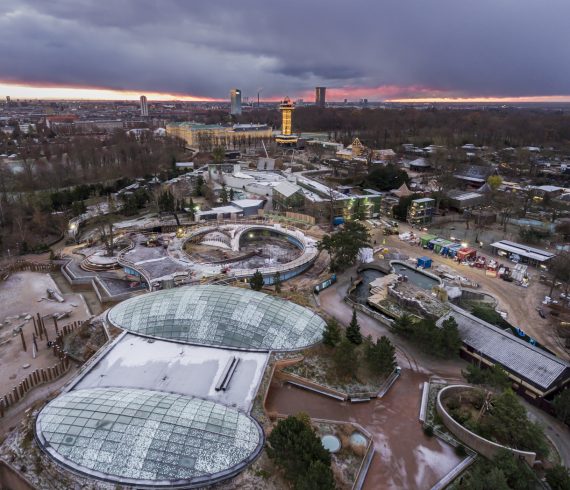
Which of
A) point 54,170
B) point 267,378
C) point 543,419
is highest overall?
point 54,170

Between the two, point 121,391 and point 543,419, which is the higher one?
point 121,391

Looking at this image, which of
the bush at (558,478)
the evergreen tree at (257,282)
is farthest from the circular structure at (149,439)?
the evergreen tree at (257,282)

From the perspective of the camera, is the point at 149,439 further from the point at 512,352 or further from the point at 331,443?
the point at 512,352

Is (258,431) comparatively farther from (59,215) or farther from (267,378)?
(59,215)

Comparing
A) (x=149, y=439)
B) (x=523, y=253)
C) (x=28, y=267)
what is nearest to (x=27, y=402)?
(x=149, y=439)

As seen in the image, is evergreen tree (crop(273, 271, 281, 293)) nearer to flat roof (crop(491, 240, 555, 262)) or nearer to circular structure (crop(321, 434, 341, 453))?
circular structure (crop(321, 434, 341, 453))

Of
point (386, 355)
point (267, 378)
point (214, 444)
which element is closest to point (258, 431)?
point (214, 444)
